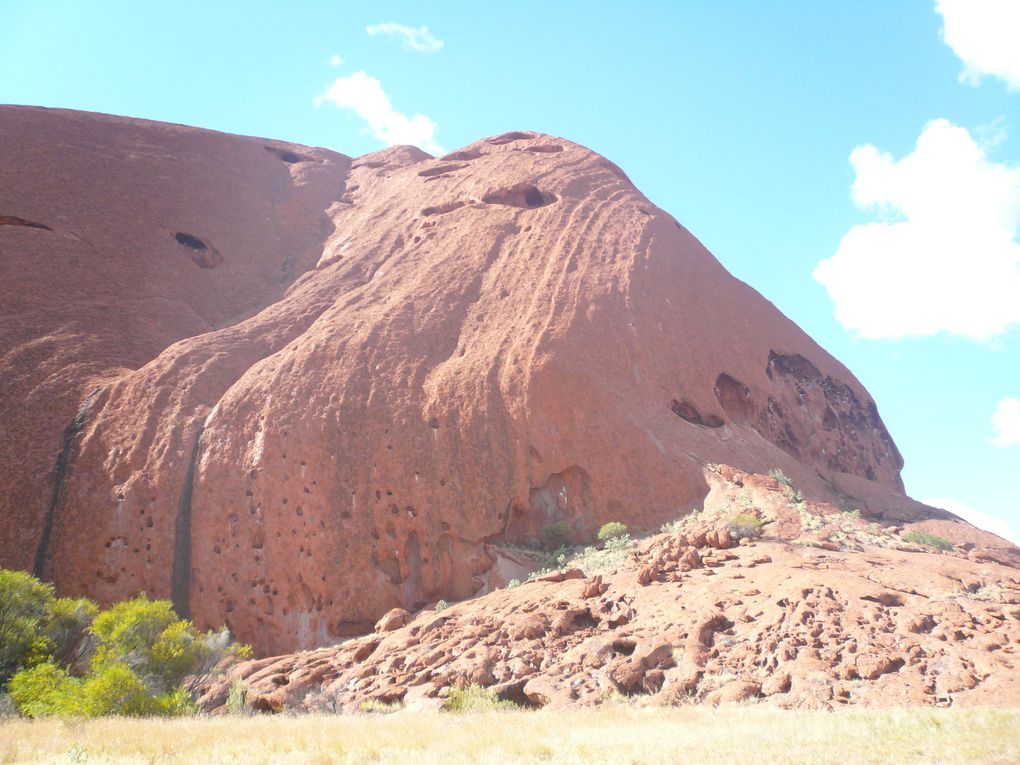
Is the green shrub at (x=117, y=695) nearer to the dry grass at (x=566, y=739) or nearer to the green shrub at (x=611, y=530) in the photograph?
the dry grass at (x=566, y=739)

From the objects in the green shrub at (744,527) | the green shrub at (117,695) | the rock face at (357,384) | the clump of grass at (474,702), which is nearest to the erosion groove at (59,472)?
the rock face at (357,384)

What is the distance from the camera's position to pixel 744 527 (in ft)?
54.1

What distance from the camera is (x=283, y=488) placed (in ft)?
61.3

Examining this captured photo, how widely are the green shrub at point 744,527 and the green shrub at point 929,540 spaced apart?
4007 millimetres

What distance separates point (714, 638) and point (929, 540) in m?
9.19

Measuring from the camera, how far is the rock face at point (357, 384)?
17906 mm

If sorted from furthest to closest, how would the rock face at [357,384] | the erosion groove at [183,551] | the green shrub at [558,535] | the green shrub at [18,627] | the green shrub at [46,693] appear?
1. the green shrub at [558,535]
2. the rock face at [357,384]
3. the erosion groove at [183,551]
4. the green shrub at [18,627]
5. the green shrub at [46,693]

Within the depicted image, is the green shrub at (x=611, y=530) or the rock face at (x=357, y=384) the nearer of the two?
the rock face at (x=357, y=384)

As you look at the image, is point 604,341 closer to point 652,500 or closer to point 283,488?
point 652,500

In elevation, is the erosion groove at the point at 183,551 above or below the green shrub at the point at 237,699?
above

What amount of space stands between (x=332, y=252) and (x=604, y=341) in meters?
12.5

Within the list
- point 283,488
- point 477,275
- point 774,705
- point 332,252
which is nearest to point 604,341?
point 477,275

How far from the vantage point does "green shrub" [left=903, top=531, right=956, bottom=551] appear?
715 inches

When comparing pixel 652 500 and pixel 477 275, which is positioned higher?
pixel 477 275
